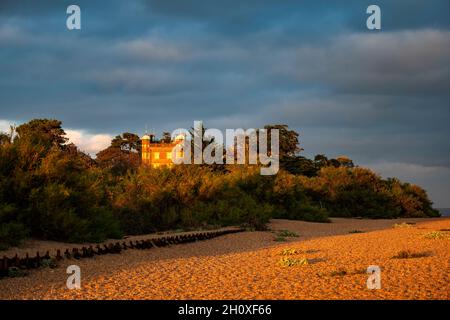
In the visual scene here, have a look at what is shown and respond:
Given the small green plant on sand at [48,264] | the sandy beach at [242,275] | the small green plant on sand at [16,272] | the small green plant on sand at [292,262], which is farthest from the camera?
the small green plant on sand at [292,262]

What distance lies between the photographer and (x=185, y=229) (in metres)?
21.3

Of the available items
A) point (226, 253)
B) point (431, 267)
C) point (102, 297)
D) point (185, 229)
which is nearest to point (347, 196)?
point (185, 229)

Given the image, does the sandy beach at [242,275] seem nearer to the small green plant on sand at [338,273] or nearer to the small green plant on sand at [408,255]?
the small green plant on sand at [338,273]

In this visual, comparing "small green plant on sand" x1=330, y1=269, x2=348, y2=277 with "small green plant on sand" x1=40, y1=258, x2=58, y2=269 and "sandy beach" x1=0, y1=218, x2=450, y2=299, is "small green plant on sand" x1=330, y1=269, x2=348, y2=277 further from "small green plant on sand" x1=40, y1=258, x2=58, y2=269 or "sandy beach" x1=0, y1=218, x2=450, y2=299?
"small green plant on sand" x1=40, y1=258, x2=58, y2=269

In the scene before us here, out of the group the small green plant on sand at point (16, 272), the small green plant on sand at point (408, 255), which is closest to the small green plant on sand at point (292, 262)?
the small green plant on sand at point (408, 255)

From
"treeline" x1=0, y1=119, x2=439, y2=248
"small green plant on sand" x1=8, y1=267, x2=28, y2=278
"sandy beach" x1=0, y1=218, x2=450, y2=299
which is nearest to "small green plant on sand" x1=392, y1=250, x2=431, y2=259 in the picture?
"sandy beach" x1=0, y1=218, x2=450, y2=299

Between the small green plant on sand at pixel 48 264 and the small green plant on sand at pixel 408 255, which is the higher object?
the small green plant on sand at pixel 48 264

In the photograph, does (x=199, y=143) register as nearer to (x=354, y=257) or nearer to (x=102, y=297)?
(x=354, y=257)

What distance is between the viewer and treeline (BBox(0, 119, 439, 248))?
14.6 metres

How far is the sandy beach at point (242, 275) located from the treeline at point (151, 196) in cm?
110

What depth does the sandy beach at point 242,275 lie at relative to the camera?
7.56 meters

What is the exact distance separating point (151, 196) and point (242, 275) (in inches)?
553

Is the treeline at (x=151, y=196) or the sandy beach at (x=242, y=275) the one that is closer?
the sandy beach at (x=242, y=275)

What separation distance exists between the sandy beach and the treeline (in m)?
1.10
